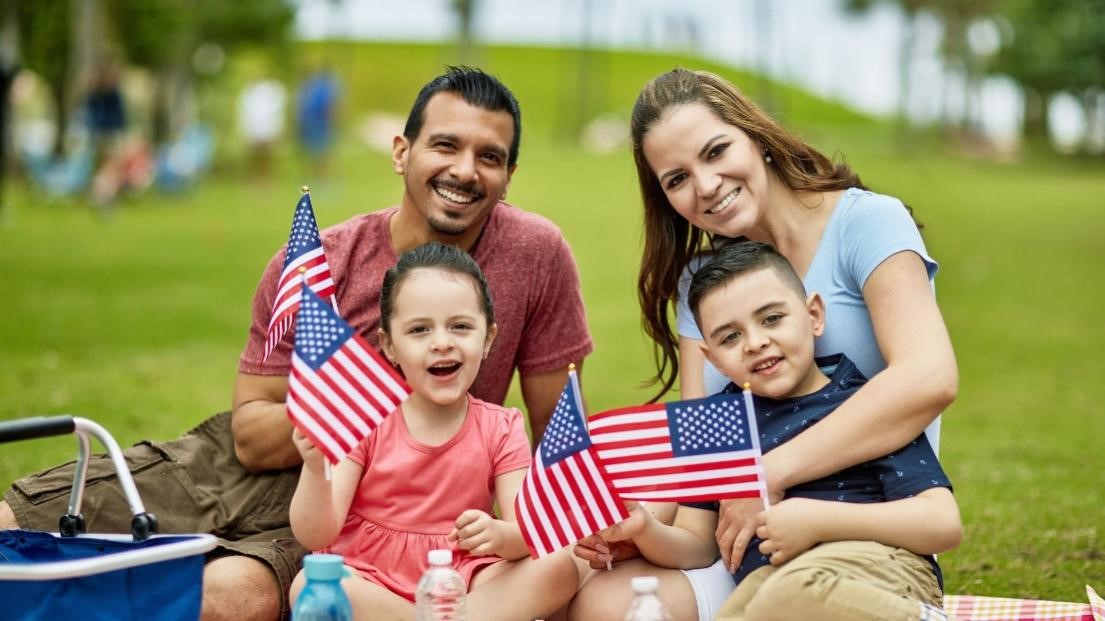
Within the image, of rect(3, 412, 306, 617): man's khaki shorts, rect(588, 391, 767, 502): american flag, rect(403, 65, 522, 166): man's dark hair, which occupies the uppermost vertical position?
rect(403, 65, 522, 166): man's dark hair

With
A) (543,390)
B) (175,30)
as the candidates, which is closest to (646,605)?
(543,390)

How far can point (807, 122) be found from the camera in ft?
255

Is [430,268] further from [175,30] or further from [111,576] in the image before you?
[175,30]

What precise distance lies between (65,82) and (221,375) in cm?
2812

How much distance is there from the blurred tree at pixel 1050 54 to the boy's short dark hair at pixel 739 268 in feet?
113

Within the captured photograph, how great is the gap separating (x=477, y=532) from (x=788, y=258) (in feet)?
4.39

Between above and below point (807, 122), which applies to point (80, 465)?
above

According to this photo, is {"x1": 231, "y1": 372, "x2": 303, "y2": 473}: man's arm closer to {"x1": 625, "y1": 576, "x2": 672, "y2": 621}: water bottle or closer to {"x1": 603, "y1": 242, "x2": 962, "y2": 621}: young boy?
{"x1": 603, "y1": 242, "x2": 962, "y2": 621}: young boy

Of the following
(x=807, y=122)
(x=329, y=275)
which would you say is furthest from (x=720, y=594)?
(x=807, y=122)

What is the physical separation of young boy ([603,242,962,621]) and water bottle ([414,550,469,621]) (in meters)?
0.47

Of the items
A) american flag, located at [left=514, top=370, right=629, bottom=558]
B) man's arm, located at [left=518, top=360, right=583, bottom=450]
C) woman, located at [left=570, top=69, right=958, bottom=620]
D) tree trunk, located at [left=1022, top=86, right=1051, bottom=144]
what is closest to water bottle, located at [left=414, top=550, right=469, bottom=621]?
american flag, located at [left=514, top=370, right=629, bottom=558]

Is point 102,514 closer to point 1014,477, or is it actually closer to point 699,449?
point 699,449

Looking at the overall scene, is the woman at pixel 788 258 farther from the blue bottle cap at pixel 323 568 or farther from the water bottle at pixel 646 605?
the blue bottle cap at pixel 323 568

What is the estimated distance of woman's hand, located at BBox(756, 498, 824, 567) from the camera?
3.81 meters
